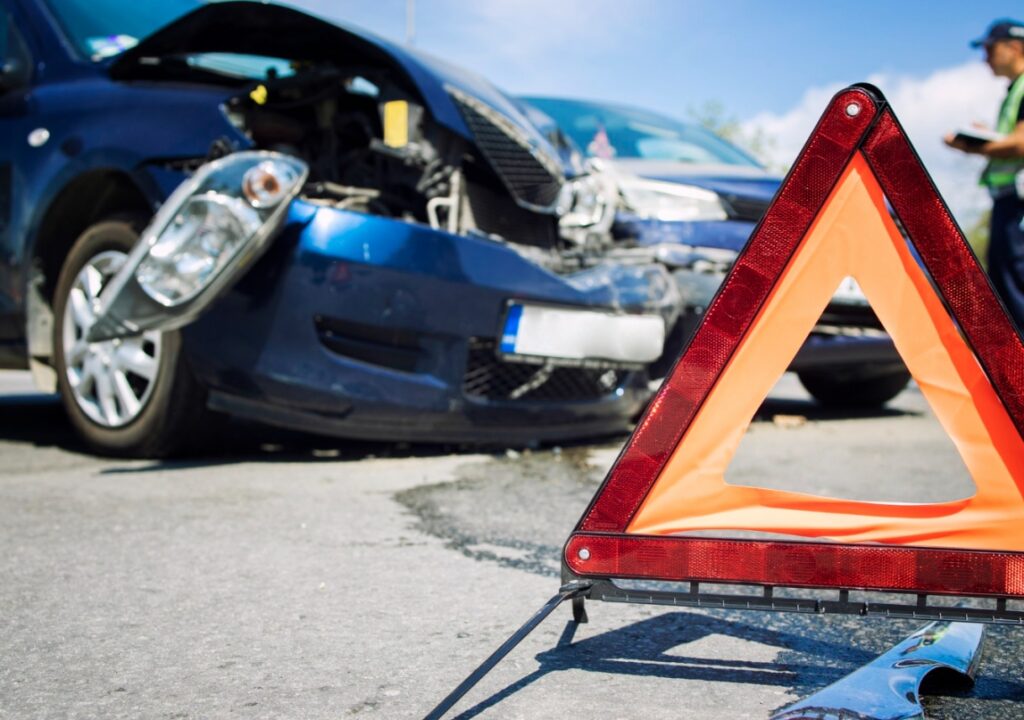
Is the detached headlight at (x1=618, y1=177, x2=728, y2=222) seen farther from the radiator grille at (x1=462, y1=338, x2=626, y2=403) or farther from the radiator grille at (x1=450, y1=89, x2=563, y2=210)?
the radiator grille at (x1=462, y1=338, x2=626, y2=403)

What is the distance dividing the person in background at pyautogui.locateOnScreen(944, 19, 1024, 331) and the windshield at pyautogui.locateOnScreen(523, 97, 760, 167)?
198 centimetres

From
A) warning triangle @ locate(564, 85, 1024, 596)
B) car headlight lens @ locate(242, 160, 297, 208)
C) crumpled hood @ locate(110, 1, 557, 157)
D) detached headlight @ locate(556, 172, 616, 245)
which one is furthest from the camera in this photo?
detached headlight @ locate(556, 172, 616, 245)

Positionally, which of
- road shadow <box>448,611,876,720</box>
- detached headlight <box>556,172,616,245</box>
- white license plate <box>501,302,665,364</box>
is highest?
detached headlight <box>556,172,616,245</box>

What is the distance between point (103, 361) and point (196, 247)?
0.75 meters

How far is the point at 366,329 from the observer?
377 cm

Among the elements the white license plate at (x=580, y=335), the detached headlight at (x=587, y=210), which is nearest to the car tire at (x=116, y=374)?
the white license plate at (x=580, y=335)

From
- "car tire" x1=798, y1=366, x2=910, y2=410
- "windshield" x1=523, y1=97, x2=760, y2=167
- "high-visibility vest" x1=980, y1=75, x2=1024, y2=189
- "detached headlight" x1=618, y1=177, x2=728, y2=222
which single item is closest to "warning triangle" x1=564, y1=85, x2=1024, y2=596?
"high-visibility vest" x1=980, y1=75, x2=1024, y2=189

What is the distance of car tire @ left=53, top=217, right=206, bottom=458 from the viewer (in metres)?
3.85

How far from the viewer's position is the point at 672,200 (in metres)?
5.53

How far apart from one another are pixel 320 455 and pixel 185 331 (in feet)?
2.60

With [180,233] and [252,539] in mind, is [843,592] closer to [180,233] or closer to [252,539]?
[252,539]

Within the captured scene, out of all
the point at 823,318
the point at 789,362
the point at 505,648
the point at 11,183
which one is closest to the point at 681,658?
the point at 505,648

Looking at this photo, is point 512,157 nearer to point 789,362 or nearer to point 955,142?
point 955,142

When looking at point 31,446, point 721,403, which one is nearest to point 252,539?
point 721,403
